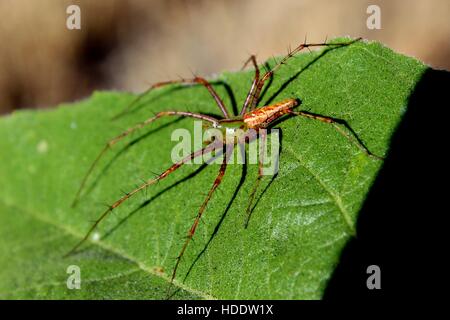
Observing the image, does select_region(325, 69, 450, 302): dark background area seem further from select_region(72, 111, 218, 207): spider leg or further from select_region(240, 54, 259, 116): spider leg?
select_region(72, 111, 218, 207): spider leg

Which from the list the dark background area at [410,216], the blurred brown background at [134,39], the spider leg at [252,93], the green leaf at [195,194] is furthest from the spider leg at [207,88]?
the blurred brown background at [134,39]

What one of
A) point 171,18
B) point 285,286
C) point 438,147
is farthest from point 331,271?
point 171,18

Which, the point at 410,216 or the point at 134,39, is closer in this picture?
the point at 410,216

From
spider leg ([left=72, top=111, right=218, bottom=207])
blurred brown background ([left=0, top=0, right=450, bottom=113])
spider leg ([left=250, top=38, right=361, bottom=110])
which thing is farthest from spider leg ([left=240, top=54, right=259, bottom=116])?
blurred brown background ([left=0, top=0, right=450, bottom=113])

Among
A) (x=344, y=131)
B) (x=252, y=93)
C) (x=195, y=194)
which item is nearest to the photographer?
(x=344, y=131)

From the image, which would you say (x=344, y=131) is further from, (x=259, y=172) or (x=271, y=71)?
(x=271, y=71)

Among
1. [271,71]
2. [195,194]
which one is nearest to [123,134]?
[195,194]

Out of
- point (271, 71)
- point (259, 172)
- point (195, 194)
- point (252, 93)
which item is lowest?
point (195, 194)

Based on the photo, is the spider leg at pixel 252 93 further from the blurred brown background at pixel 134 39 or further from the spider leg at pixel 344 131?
the blurred brown background at pixel 134 39
